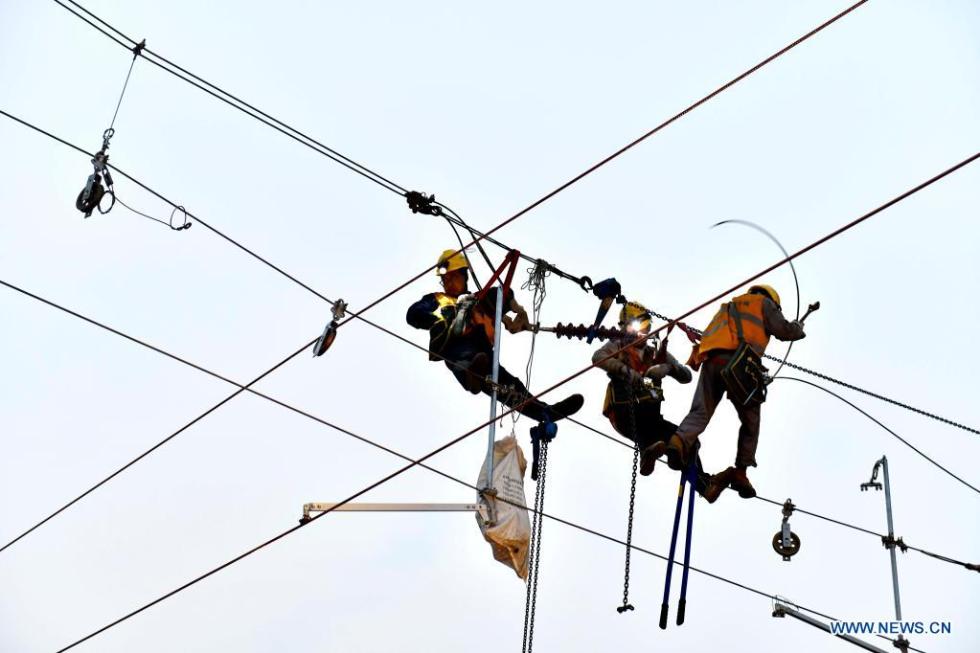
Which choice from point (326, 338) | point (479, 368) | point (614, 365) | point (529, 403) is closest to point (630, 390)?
point (614, 365)

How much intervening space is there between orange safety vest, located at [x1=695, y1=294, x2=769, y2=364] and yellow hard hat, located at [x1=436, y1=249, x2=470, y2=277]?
1.88 metres

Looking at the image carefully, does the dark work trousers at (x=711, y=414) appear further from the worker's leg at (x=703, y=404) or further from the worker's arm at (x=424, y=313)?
the worker's arm at (x=424, y=313)

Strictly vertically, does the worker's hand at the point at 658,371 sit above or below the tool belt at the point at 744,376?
above

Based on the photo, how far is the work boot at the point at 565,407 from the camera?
11.8 meters

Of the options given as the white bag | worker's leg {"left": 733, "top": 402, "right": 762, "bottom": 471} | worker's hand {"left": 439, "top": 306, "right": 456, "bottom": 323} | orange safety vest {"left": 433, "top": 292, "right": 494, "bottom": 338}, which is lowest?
the white bag

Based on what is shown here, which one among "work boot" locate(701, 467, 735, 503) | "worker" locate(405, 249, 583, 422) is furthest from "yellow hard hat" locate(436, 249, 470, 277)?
"work boot" locate(701, 467, 735, 503)

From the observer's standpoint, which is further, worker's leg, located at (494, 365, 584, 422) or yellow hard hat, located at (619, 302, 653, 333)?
yellow hard hat, located at (619, 302, 653, 333)

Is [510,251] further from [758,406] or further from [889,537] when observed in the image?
[889,537]

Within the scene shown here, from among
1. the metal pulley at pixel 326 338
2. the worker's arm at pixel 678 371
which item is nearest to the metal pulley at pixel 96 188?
the metal pulley at pixel 326 338

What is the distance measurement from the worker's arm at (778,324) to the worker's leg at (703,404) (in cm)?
46

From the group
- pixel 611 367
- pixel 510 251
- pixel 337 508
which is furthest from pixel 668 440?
pixel 337 508

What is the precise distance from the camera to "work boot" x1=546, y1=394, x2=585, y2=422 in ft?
38.6

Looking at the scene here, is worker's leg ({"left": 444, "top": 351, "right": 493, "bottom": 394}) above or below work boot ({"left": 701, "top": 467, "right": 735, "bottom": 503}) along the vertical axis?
above

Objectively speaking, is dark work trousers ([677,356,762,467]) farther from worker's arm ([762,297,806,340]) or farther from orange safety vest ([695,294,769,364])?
worker's arm ([762,297,806,340])
